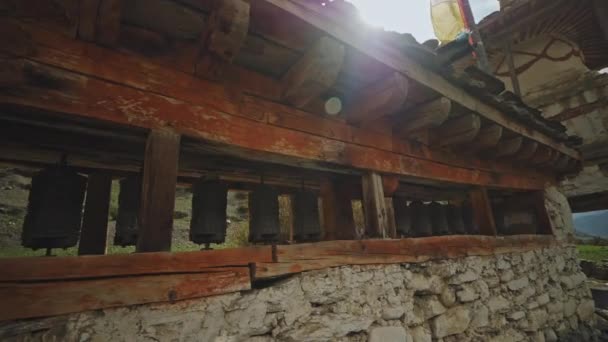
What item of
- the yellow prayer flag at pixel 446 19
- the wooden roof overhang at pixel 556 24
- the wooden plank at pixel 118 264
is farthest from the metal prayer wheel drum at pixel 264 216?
the wooden roof overhang at pixel 556 24

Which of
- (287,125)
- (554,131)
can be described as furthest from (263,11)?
(554,131)

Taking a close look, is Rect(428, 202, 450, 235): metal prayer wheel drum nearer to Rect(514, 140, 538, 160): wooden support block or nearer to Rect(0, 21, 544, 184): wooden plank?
Rect(514, 140, 538, 160): wooden support block

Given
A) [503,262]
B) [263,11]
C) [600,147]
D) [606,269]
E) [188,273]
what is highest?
[600,147]

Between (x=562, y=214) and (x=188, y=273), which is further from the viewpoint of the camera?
(x=562, y=214)

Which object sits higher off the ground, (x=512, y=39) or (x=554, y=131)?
(x=512, y=39)

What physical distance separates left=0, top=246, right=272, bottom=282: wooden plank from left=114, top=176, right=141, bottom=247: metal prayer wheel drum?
2.30ft

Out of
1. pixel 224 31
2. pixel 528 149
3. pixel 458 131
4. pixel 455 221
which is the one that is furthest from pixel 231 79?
pixel 528 149

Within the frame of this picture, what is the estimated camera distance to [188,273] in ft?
3.84

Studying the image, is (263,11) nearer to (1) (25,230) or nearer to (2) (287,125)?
(2) (287,125)

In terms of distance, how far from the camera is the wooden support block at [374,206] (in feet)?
6.41

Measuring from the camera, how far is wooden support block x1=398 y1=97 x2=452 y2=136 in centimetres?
197

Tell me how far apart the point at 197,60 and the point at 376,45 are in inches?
35.4

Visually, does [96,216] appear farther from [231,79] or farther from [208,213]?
[231,79]

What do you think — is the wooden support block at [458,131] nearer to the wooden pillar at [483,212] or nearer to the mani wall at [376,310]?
the wooden pillar at [483,212]
